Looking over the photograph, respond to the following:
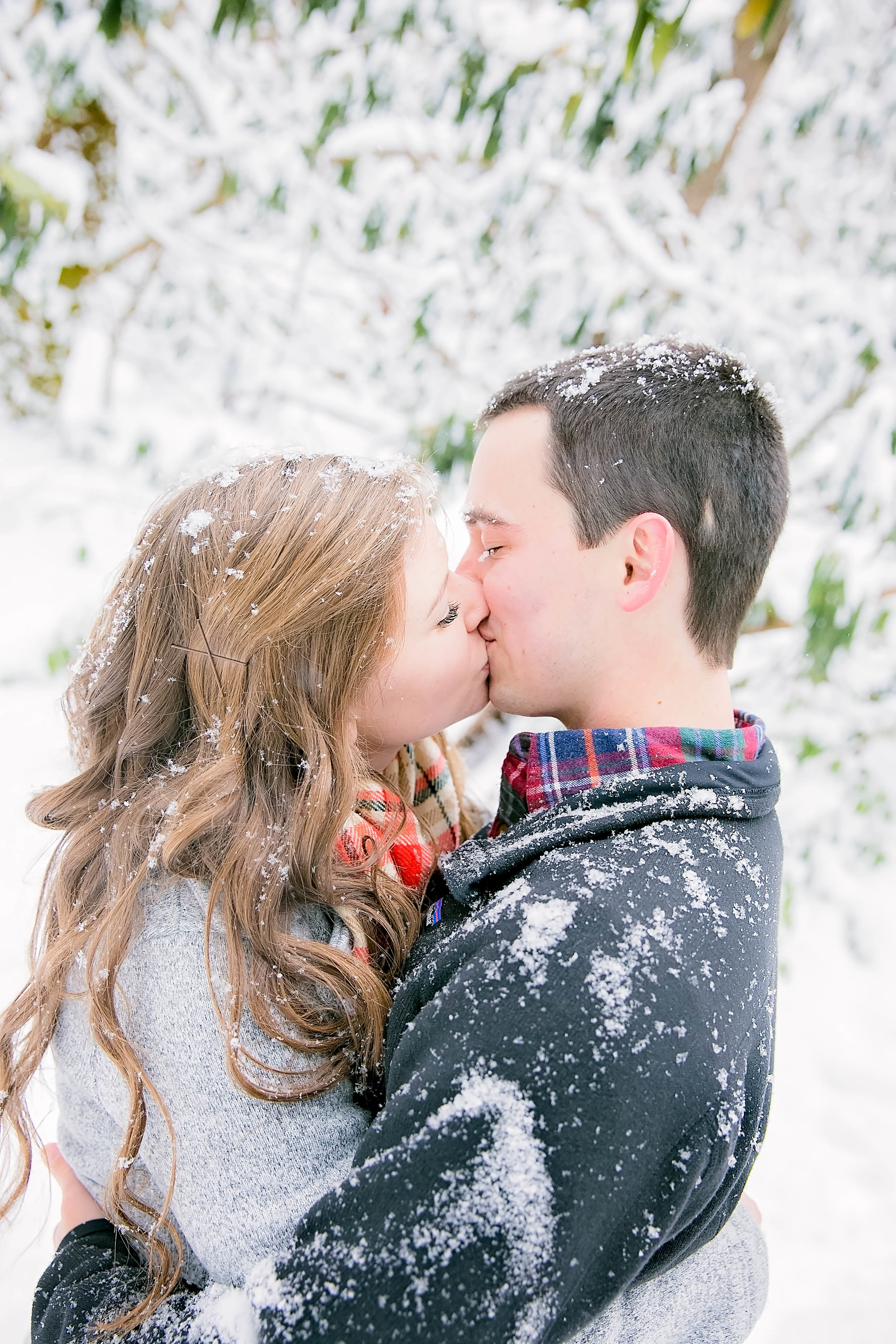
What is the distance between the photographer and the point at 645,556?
Result: 55.4 inches

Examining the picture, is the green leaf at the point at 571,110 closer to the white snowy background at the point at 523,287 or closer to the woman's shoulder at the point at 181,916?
the white snowy background at the point at 523,287

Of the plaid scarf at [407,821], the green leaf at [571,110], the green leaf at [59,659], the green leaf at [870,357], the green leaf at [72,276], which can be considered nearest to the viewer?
the plaid scarf at [407,821]

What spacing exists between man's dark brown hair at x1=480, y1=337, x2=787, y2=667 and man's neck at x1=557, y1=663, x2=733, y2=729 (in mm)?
59

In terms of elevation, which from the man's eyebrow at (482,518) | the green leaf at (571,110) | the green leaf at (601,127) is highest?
the green leaf at (571,110)

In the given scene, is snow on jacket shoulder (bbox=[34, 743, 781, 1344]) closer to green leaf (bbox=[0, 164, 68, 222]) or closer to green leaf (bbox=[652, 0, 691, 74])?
green leaf (bbox=[652, 0, 691, 74])

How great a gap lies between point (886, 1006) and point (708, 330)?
2.61 meters

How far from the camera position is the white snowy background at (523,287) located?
2.44 m

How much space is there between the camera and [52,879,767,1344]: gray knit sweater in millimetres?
981

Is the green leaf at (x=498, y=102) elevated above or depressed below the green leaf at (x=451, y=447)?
above

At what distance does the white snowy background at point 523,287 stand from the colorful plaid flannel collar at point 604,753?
3.99 ft

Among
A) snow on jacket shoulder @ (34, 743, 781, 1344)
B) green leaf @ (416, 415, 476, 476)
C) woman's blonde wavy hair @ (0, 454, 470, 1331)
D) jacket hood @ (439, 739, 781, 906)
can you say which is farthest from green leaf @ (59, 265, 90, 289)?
snow on jacket shoulder @ (34, 743, 781, 1344)

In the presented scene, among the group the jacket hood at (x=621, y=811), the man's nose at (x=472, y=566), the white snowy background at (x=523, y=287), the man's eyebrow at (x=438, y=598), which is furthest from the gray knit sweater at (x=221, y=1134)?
the white snowy background at (x=523, y=287)

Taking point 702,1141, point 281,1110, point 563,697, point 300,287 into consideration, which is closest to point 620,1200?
point 702,1141

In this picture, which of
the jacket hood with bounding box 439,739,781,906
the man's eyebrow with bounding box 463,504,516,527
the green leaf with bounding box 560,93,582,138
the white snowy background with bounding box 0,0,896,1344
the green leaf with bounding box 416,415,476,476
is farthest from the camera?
the green leaf with bounding box 416,415,476,476
